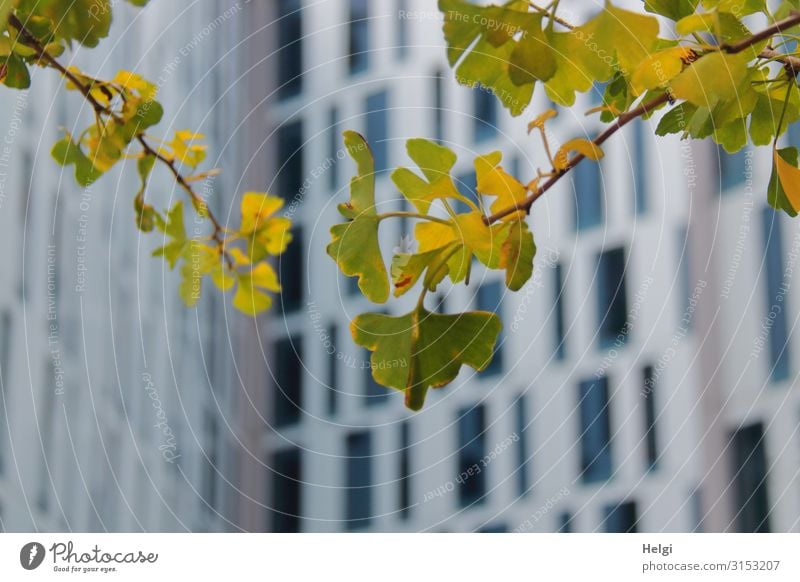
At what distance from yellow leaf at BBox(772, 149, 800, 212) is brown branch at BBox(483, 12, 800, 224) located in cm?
4

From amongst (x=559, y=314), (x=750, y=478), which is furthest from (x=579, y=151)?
(x=559, y=314)

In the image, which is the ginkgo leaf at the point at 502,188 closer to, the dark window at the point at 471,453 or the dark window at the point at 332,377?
the dark window at the point at 471,453

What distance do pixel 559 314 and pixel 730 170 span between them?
0.95 metres

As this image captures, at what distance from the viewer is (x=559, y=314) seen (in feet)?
15.0

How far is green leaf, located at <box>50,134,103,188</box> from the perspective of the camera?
1.65ft

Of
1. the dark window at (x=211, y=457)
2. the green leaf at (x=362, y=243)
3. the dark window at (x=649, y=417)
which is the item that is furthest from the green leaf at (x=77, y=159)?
the dark window at (x=211, y=457)

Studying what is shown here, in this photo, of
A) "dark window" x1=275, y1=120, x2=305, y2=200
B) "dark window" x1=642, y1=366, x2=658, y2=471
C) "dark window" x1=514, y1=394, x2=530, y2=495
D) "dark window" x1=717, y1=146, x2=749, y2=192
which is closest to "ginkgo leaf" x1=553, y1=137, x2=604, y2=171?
"dark window" x1=275, y1=120, x2=305, y2=200

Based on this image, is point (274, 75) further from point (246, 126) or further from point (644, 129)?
point (644, 129)

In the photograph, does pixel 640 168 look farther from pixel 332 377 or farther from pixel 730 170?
pixel 332 377

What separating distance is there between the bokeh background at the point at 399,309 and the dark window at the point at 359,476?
2cm

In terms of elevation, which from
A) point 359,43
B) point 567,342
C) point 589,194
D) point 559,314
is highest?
point 359,43

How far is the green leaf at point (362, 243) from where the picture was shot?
1.42 feet

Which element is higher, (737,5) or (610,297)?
(737,5)

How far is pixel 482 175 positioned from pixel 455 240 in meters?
0.04
